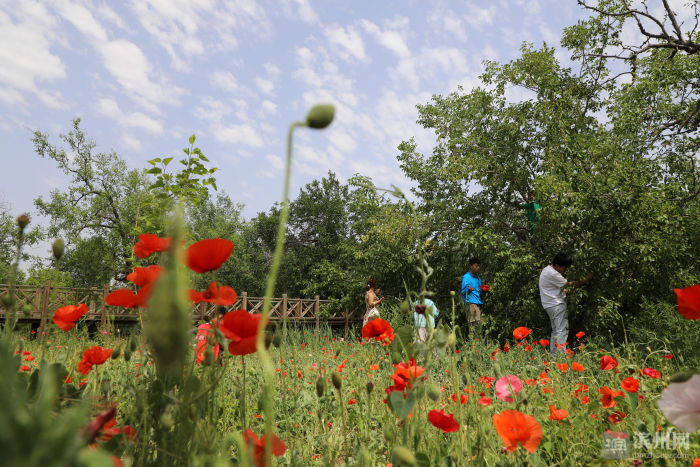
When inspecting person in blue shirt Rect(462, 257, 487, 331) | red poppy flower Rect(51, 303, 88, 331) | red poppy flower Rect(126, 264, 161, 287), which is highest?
person in blue shirt Rect(462, 257, 487, 331)

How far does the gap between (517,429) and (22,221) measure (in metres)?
1.08

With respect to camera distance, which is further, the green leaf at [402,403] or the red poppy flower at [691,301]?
the green leaf at [402,403]

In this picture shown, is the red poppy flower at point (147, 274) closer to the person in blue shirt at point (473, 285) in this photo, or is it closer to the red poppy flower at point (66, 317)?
the red poppy flower at point (66, 317)

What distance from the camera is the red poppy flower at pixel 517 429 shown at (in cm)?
87

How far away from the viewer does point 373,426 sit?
6.98ft

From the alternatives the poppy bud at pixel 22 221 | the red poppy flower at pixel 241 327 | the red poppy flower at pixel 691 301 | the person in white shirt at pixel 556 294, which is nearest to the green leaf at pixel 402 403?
the red poppy flower at pixel 241 327

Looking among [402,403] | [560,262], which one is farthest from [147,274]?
[560,262]

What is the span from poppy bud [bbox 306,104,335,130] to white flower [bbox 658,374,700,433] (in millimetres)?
631

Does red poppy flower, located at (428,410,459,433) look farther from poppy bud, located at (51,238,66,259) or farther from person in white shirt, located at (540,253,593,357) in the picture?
person in white shirt, located at (540,253,593,357)

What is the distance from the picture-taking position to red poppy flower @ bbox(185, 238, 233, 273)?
64cm

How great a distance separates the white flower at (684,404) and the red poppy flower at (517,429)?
31 centimetres

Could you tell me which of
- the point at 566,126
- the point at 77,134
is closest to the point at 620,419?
the point at 566,126

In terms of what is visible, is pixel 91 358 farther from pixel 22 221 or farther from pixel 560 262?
pixel 560 262

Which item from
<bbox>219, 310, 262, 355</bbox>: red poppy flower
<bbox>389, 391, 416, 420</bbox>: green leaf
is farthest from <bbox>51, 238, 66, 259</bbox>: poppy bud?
<bbox>389, 391, 416, 420</bbox>: green leaf
